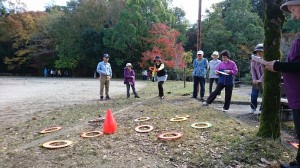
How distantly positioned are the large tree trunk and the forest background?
74.5 ft

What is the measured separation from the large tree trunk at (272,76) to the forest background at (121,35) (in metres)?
22.7

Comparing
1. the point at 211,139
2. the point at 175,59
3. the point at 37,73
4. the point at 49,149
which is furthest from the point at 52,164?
the point at 37,73

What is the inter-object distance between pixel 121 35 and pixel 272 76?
3297cm

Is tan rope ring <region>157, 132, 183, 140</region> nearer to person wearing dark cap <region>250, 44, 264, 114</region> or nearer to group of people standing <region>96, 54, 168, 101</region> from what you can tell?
person wearing dark cap <region>250, 44, 264, 114</region>

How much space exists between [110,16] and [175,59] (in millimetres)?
15077

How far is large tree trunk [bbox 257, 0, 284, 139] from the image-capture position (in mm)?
4145

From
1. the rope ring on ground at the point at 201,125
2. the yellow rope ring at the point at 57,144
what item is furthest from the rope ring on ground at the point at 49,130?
the rope ring on ground at the point at 201,125

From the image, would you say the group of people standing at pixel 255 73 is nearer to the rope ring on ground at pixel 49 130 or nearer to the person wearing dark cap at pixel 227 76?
the person wearing dark cap at pixel 227 76

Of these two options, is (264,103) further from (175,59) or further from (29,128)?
(175,59)

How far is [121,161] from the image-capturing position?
393 cm

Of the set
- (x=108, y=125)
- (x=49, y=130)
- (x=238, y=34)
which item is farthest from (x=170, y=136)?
(x=238, y=34)

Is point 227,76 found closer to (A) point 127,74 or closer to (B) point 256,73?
(B) point 256,73

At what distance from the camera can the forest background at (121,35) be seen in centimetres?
3281

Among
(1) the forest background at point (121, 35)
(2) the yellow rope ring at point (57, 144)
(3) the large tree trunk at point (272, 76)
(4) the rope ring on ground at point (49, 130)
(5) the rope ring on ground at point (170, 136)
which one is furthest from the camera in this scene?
(1) the forest background at point (121, 35)
